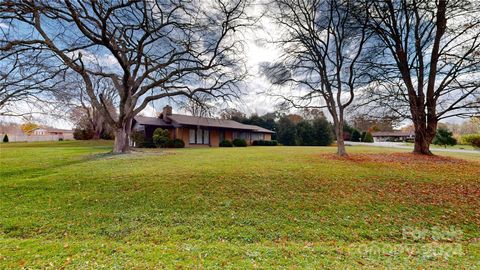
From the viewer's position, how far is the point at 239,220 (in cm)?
448

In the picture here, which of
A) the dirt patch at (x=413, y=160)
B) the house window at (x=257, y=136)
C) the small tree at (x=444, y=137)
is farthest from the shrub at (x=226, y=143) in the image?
the small tree at (x=444, y=137)

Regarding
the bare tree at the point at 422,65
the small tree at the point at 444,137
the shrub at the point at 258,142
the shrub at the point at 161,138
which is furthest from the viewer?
the shrub at the point at 258,142

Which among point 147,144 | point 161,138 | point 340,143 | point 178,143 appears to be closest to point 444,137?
point 340,143

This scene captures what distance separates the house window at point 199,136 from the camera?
23439mm

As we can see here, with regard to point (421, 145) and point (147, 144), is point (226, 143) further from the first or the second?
point (421, 145)

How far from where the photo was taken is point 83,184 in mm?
6504

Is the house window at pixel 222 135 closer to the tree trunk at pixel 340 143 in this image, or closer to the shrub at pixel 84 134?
the tree trunk at pixel 340 143

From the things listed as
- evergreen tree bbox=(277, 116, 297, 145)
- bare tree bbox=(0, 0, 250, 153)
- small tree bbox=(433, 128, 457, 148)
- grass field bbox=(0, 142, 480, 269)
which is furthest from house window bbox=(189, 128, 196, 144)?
small tree bbox=(433, 128, 457, 148)

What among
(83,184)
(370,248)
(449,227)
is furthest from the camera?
(83,184)

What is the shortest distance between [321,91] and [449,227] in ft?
33.3

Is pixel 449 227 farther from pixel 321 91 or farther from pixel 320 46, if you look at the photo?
pixel 320 46

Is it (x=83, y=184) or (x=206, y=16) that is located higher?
(x=206, y=16)

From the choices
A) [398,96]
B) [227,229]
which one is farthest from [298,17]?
[227,229]

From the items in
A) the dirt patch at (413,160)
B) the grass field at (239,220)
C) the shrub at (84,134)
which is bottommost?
the grass field at (239,220)
